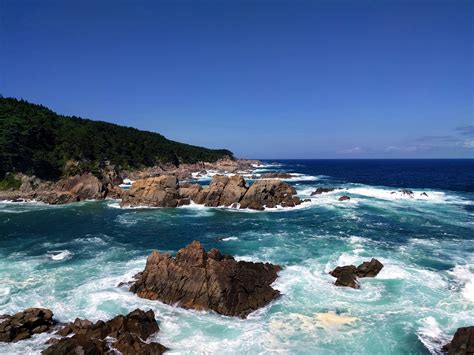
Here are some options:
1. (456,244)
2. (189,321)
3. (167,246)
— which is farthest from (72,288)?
(456,244)

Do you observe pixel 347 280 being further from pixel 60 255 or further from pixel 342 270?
pixel 60 255

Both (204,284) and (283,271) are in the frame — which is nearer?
(204,284)

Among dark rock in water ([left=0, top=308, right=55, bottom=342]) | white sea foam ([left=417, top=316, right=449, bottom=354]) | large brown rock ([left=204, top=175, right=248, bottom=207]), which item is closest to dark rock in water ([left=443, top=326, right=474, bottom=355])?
white sea foam ([left=417, top=316, right=449, bottom=354])

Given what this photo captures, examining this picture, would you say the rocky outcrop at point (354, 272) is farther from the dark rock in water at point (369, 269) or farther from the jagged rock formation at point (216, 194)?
the jagged rock formation at point (216, 194)

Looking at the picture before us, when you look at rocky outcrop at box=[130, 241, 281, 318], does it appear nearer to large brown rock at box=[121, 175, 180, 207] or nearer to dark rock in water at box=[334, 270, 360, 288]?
dark rock in water at box=[334, 270, 360, 288]

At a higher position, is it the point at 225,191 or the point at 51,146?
the point at 51,146

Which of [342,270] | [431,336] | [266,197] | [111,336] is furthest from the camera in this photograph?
[266,197]

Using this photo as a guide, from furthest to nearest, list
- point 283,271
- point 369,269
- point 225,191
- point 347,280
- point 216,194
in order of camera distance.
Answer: point 225,191
point 216,194
point 283,271
point 369,269
point 347,280

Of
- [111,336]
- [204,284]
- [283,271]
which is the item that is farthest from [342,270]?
[111,336]
